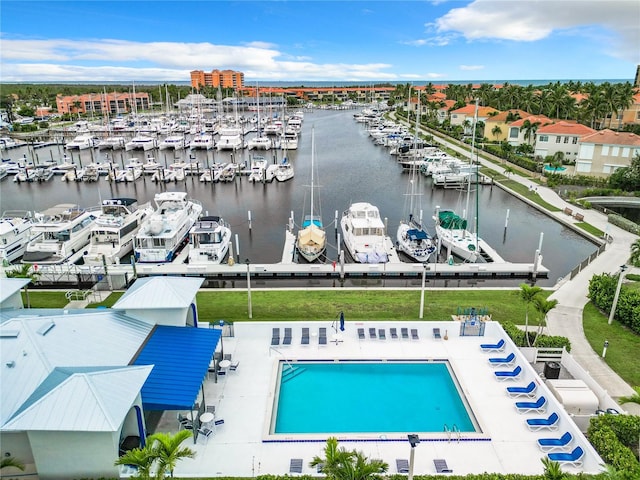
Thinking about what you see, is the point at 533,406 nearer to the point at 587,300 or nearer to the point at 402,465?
the point at 402,465

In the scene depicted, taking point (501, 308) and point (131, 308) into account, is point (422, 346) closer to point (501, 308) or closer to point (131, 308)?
point (501, 308)

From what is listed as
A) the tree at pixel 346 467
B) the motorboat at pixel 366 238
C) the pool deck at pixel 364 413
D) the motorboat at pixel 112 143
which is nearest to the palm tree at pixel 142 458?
the pool deck at pixel 364 413

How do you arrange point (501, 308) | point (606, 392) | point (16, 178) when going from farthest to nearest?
point (16, 178), point (501, 308), point (606, 392)

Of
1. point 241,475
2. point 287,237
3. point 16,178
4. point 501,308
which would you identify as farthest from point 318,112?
point 241,475

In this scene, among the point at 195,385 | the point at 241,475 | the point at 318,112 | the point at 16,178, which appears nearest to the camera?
the point at 241,475

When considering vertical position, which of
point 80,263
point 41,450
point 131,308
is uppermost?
point 131,308

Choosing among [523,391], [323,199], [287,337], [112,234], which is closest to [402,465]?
[523,391]

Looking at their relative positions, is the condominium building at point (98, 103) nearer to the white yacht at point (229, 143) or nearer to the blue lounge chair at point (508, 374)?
the white yacht at point (229, 143)
